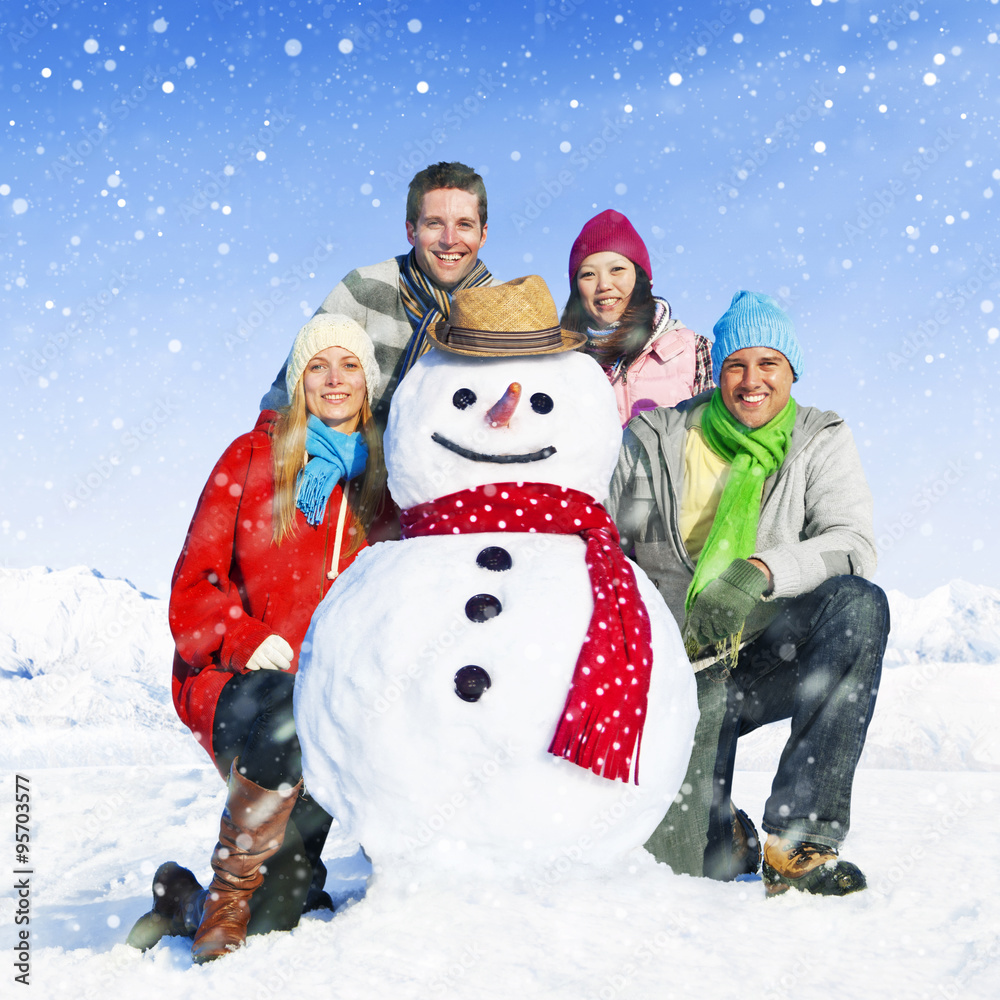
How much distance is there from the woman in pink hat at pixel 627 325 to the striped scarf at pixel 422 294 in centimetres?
45

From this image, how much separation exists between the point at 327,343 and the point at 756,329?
139cm

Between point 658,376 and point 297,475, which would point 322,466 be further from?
point 658,376

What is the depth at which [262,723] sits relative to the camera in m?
2.43

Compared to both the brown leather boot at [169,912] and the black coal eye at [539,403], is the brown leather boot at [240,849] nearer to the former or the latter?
the brown leather boot at [169,912]

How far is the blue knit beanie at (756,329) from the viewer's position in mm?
2979

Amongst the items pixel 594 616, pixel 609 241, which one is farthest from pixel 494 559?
pixel 609 241

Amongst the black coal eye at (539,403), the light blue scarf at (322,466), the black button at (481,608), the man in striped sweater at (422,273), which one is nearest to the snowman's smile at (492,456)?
the black coal eye at (539,403)

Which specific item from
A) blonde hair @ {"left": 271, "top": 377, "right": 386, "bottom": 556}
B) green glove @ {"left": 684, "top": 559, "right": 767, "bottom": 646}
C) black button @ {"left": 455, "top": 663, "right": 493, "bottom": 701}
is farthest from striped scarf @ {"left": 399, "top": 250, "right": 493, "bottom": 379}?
black button @ {"left": 455, "top": 663, "right": 493, "bottom": 701}

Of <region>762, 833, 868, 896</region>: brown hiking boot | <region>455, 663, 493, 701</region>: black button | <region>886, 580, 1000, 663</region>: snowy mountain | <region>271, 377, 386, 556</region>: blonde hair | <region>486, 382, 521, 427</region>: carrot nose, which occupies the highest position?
<region>486, 382, 521, 427</region>: carrot nose

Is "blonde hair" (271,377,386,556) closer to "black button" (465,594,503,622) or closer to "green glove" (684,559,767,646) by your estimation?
"black button" (465,594,503,622)

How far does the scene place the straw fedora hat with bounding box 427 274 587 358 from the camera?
2.49m

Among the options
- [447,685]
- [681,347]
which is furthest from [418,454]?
[681,347]

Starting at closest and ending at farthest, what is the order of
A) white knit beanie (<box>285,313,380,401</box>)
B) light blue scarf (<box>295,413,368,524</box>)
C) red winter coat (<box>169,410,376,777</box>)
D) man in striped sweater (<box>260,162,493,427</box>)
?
red winter coat (<box>169,410,376,777</box>) < light blue scarf (<box>295,413,368,524</box>) < white knit beanie (<box>285,313,380,401</box>) < man in striped sweater (<box>260,162,493,427</box>)

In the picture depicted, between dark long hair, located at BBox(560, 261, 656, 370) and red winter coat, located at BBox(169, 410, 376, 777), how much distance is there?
1341mm
